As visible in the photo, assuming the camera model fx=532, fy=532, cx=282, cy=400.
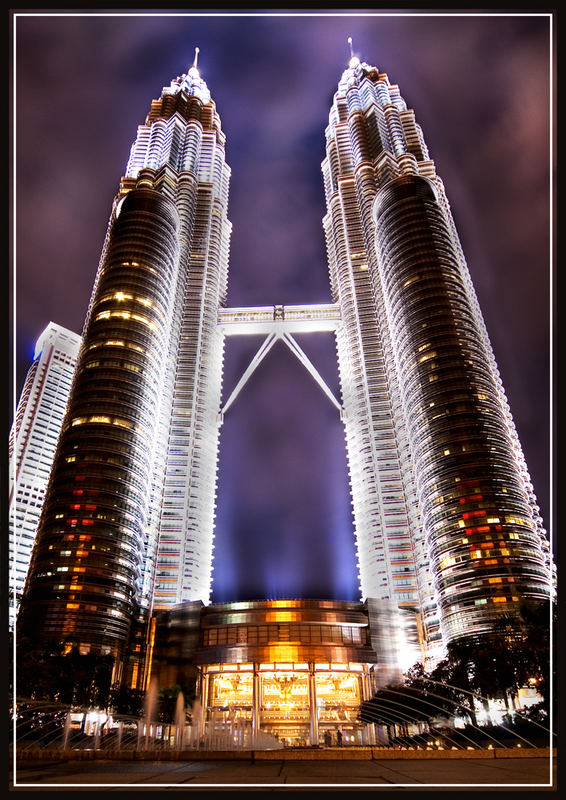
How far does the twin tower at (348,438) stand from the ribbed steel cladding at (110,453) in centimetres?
43

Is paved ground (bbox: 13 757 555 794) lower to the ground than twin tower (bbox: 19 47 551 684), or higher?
lower

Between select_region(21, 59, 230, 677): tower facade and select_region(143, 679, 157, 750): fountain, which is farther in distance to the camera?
select_region(21, 59, 230, 677): tower facade

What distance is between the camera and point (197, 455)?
555ft

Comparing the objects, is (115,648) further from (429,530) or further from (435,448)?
(435,448)

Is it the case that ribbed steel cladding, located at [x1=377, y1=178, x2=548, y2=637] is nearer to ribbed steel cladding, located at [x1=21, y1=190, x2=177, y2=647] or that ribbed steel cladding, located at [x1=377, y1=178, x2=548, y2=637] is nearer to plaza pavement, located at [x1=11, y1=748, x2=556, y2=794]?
ribbed steel cladding, located at [x1=21, y1=190, x2=177, y2=647]

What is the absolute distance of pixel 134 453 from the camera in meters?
132

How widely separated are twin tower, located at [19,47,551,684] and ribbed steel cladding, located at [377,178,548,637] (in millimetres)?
412

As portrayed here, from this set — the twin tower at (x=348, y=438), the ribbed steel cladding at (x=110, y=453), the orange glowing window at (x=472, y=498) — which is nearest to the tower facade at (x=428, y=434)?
the orange glowing window at (x=472, y=498)

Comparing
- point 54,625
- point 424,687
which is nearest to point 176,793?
point 424,687

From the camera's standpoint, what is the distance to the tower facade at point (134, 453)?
112 meters

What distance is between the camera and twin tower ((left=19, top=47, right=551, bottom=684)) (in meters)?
113

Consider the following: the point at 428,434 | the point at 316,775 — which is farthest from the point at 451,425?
the point at 316,775

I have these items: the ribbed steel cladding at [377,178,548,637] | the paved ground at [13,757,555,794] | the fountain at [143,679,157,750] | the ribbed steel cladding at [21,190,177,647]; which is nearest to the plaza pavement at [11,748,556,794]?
the paved ground at [13,757,555,794]

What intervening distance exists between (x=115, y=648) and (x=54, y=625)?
1323 cm
